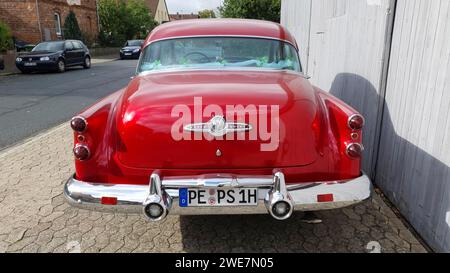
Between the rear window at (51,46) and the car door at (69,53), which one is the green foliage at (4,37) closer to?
the rear window at (51,46)

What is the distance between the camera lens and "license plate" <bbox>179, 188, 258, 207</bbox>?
2668 mm

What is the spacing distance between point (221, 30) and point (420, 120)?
2197 millimetres

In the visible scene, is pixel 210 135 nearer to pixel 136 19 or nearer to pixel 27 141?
pixel 27 141

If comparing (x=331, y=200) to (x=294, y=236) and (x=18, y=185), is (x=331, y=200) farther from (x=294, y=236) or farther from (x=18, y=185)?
(x=18, y=185)

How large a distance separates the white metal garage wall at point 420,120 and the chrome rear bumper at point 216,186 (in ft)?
2.22

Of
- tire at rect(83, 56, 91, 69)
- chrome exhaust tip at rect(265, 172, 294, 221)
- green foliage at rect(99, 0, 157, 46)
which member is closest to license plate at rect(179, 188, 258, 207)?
chrome exhaust tip at rect(265, 172, 294, 221)

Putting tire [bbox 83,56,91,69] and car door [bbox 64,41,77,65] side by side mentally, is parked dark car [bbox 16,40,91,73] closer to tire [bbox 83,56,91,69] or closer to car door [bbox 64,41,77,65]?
car door [bbox 64,41,77,65]

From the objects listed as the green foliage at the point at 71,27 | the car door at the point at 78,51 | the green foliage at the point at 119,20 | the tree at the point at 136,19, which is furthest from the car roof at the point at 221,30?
the tree at the point at 136,19

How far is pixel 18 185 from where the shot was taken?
14.5 ft

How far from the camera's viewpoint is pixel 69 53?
18047 millimetres

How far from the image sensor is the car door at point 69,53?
17870 mm

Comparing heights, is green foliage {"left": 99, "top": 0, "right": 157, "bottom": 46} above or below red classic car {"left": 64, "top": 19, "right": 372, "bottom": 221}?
above

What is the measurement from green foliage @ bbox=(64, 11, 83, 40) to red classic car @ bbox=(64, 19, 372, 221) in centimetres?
2792
